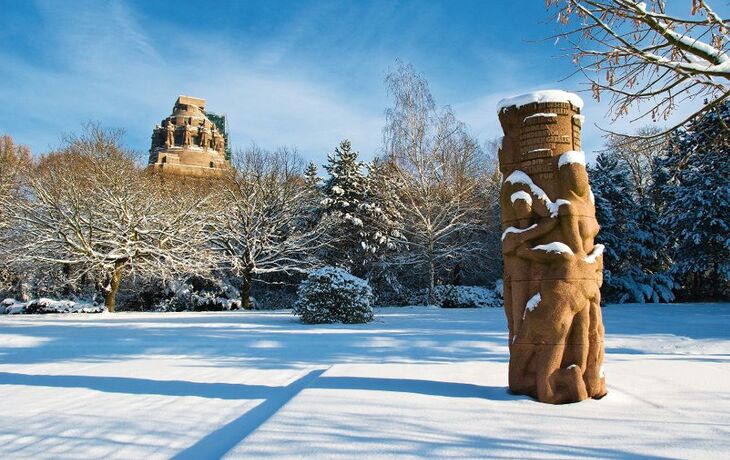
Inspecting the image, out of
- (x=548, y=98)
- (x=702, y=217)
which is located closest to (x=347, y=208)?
(x=702, y=217)

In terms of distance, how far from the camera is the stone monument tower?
60.6m

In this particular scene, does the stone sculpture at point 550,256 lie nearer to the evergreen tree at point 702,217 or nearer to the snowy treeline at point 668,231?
the snowy treeline at point 668,231

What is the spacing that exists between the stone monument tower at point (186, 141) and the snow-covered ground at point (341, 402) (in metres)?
52.3

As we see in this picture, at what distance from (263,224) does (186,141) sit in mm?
42153

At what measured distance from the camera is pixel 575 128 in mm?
5551

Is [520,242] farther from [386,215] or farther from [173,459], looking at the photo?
[386,215]

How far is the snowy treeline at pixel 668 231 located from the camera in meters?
22.0

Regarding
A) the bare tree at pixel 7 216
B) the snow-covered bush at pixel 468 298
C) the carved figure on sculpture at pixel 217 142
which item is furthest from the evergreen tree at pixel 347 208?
the carved figure on sculpture at pixel 217 142

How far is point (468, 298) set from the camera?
948 inches

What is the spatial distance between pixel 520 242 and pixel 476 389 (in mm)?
1717

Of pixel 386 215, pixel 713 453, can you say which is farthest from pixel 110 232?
pixel 713 453

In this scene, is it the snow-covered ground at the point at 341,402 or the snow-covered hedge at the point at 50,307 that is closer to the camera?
the snow-covered ground at the point at 341,402

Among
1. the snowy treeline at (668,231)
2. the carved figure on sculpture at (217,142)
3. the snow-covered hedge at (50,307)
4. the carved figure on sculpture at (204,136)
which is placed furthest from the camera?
the carved figure on sculpture at (217,142)

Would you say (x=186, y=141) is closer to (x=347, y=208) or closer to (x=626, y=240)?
(x=347, y=208)
